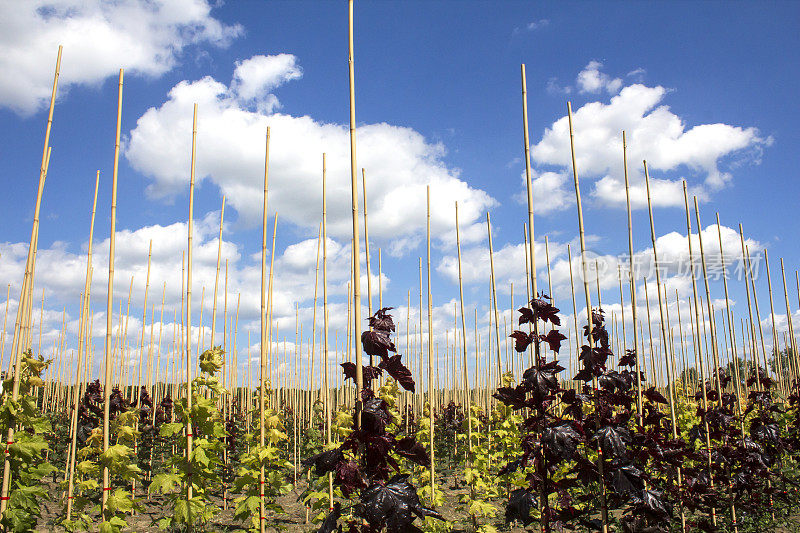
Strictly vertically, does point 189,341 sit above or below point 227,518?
above

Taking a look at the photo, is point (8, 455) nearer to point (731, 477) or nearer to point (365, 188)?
point (365, 188)

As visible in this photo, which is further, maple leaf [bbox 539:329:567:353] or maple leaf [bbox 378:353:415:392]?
maple leaf [bbox 539:329:567:353]

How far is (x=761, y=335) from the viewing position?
25.3ft

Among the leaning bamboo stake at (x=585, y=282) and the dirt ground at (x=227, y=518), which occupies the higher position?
the leaning bamboo stake at (x=585, y=282)

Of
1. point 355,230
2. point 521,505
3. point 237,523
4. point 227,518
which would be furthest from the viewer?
point 227,518

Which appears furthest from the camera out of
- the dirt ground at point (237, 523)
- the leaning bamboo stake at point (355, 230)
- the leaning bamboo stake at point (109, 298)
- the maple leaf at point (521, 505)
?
the dirt ground at point (237, 523)

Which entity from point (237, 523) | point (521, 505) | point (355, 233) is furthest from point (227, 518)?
point (355, 233)

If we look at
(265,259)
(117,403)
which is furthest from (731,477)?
(117,403)

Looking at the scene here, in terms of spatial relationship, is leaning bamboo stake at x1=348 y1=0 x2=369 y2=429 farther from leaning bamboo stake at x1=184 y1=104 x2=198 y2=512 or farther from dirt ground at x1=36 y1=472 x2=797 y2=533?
dirt ground at x1=36 y1=472 x2=797 y2=533

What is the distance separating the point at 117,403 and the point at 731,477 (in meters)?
10.2

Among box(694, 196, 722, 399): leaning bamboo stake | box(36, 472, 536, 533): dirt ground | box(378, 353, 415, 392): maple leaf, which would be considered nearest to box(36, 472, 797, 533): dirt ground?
box(36, 472, 536, 533): dirt ground

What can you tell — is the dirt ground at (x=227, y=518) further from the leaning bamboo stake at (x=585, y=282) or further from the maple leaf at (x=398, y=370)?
the maple leaf at (x=398, y=370)

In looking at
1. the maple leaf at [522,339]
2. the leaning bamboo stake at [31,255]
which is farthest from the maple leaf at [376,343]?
the leaning bamboo stake at [31,255]

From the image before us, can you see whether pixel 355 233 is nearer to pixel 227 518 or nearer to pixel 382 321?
pixel 382 321
